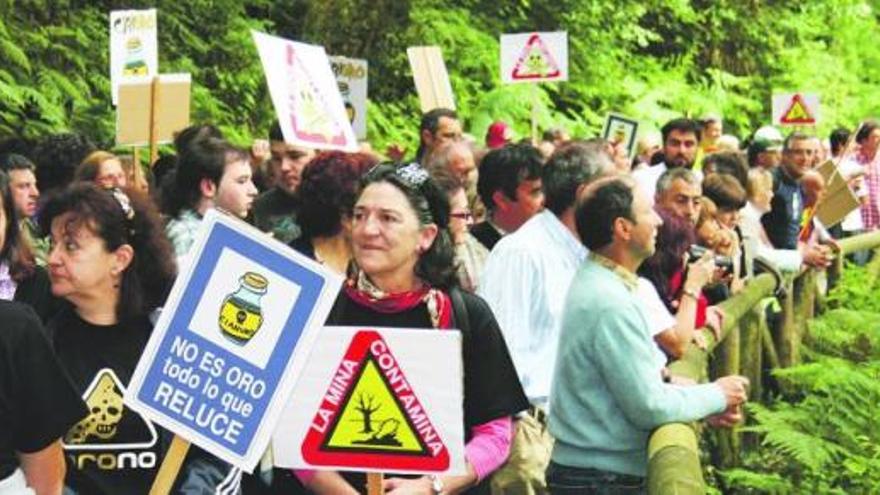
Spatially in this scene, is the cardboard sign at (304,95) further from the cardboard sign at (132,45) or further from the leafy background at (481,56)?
the leafy background at (481,56)

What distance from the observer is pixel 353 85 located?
13.7 m

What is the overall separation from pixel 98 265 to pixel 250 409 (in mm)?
997

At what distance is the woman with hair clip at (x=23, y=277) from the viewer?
19.6ft

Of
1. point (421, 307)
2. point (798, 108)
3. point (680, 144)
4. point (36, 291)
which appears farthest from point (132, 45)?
point (798, 108)

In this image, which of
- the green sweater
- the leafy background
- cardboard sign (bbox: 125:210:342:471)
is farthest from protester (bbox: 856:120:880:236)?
cardboard sign (bbox: 125:210:342:471)

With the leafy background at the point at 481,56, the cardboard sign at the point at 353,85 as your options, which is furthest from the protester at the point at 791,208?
the leafy background at the point at 481,56

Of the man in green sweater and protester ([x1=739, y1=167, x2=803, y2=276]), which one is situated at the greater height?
the man in green sweater

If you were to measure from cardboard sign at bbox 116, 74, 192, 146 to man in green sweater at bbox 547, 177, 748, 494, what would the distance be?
552cm

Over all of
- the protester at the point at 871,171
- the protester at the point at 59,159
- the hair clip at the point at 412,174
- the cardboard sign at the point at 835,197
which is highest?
the hair clip at the point at 412,174

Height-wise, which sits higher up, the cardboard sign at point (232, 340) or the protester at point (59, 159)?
the cardboard sign at point (232, 340)

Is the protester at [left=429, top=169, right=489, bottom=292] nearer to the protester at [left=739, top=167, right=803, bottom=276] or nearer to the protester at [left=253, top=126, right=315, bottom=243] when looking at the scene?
the protester at [left=253, top=126, right=315, bottom=243]

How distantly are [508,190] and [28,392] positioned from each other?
3672 millimetres

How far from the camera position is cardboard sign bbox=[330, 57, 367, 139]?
1349cm

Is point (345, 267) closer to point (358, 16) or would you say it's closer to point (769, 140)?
point (769, 140)
